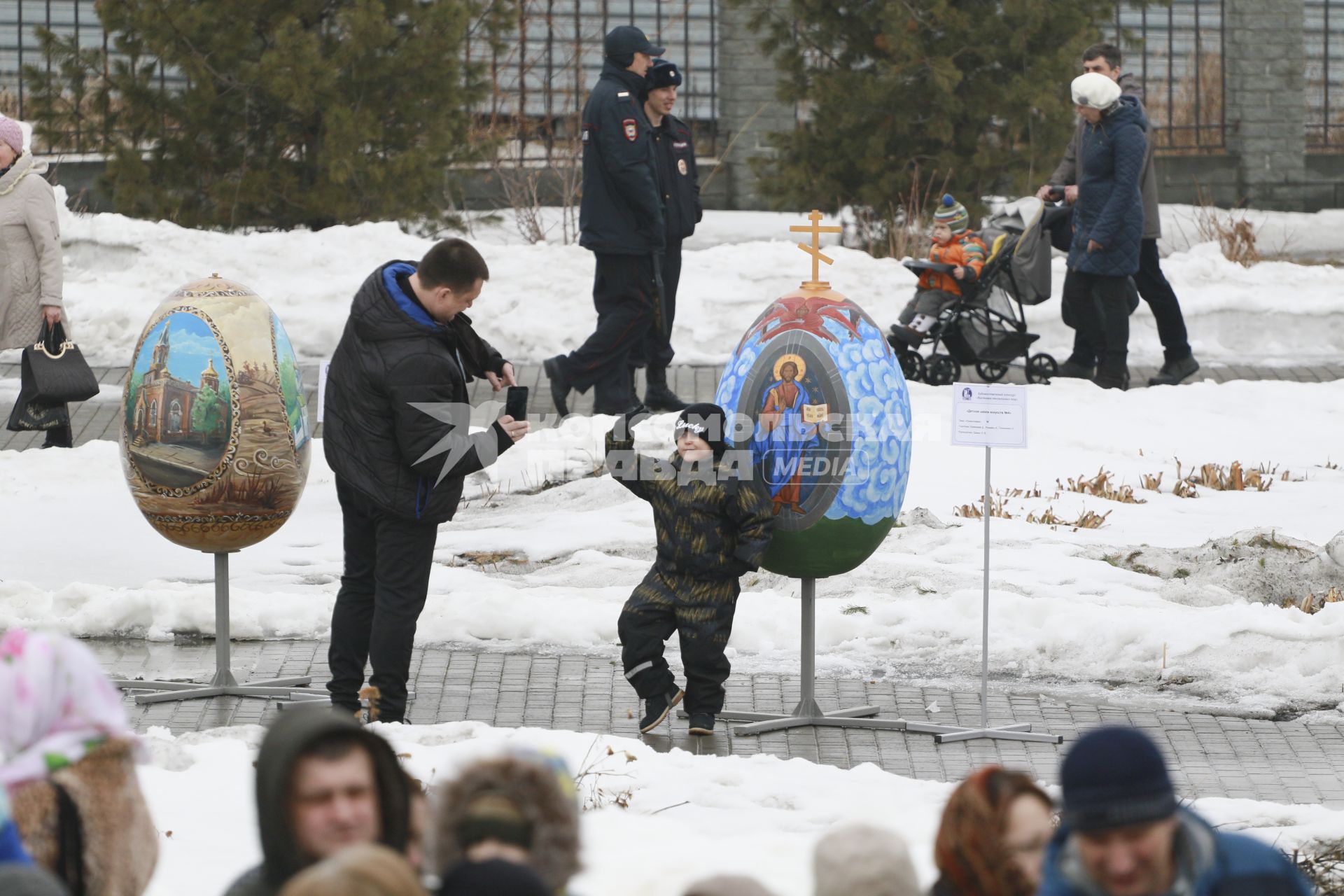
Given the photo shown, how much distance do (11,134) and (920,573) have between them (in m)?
5.57

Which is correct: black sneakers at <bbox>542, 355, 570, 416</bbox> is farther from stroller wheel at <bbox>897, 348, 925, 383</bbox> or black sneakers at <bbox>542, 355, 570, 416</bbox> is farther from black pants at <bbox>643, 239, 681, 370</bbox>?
stroller wheel at <bbox>897, 348, 925, 383</bbox>

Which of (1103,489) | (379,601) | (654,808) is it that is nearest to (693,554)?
(379,601)

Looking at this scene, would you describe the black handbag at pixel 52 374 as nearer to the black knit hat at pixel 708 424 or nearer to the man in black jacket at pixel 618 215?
the man in black jacket at pixel 618 215

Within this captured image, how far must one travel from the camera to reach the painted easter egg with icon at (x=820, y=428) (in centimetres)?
708

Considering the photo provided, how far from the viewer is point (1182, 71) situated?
26.8 metres

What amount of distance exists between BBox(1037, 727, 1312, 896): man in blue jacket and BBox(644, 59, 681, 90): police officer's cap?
896 centimetres

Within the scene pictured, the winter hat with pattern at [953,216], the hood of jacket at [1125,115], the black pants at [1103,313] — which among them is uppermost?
the hood of jacket at [1125,115]

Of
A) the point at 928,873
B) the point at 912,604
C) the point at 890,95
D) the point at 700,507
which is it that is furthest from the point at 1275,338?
the point at 928,873

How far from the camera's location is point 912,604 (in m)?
8.59

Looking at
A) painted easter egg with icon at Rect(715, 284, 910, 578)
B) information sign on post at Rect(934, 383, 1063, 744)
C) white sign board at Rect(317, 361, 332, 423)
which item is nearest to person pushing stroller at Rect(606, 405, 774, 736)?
painted easter egg with icon at Rect(715, 284, 910, 578)

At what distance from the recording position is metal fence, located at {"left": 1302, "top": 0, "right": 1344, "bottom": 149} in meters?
26.4

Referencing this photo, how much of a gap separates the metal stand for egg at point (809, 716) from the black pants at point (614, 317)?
4.94 meters

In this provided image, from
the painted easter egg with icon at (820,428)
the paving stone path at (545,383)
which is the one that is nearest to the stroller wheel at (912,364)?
the paving stone path at (545,383)

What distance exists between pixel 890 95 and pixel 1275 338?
14.8 feet
